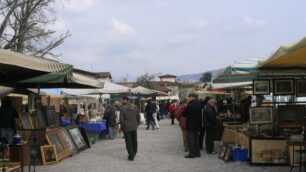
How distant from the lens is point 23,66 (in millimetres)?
6785

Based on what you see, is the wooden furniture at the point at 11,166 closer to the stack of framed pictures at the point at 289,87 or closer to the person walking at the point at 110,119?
the stack of framed pictures at the point at 289,87

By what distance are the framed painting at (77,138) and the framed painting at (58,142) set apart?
1143 mm

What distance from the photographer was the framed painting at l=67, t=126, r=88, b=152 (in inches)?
569

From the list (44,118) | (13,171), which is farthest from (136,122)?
(13,171)

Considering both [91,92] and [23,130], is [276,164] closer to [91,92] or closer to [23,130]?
[23,130]

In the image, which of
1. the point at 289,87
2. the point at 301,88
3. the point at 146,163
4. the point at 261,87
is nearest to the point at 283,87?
the point at 289,87

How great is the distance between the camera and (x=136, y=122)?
42.2 ft

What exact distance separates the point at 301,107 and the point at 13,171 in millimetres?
6567

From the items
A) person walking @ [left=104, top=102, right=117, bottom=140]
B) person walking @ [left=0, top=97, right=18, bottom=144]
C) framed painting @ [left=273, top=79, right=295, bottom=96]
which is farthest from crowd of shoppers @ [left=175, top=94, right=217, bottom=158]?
person walking @ [left=104, top=102, right=117, bottom=140]

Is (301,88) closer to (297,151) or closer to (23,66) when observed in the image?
(297,151)

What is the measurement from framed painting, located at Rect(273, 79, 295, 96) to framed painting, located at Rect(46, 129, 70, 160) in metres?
5.75

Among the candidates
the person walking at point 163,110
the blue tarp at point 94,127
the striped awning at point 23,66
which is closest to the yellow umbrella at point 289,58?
the striped awning at point 23,66

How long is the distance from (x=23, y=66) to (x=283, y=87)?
705cm

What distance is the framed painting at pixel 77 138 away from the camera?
14.5 meters
